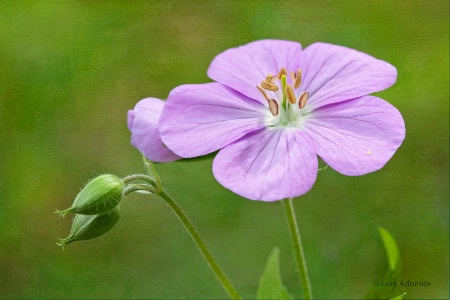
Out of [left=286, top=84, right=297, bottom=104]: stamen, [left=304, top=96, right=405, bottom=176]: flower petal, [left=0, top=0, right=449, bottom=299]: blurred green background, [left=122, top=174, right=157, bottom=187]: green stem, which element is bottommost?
[left=0, top=0, right=449, bottom=299]: blurred green background

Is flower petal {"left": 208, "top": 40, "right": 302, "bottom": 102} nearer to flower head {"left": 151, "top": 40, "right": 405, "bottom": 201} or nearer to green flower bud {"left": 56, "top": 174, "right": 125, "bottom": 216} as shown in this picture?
flower head {"left": 151, "top": 40, "right": 405, "bottom": 201}

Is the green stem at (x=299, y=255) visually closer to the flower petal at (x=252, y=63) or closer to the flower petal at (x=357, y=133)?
the flower petal at (x=357, y=133)

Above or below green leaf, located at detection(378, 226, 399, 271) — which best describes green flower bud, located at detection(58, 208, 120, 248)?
above

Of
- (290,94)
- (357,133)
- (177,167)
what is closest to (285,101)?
(290,94)

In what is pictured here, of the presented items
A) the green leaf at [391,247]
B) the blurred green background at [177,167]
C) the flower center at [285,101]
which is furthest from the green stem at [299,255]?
the blurred green background at [177,167]

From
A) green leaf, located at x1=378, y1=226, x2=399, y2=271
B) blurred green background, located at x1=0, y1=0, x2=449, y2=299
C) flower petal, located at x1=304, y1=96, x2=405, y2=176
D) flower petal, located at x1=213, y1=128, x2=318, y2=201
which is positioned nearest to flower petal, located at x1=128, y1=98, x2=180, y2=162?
flower petal, located at x1=213, y1=128, x2=318, y2=201

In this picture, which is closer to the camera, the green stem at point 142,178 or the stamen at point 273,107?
the green stem at point 142,178

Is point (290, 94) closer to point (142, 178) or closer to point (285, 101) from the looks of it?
point (285, 101)
